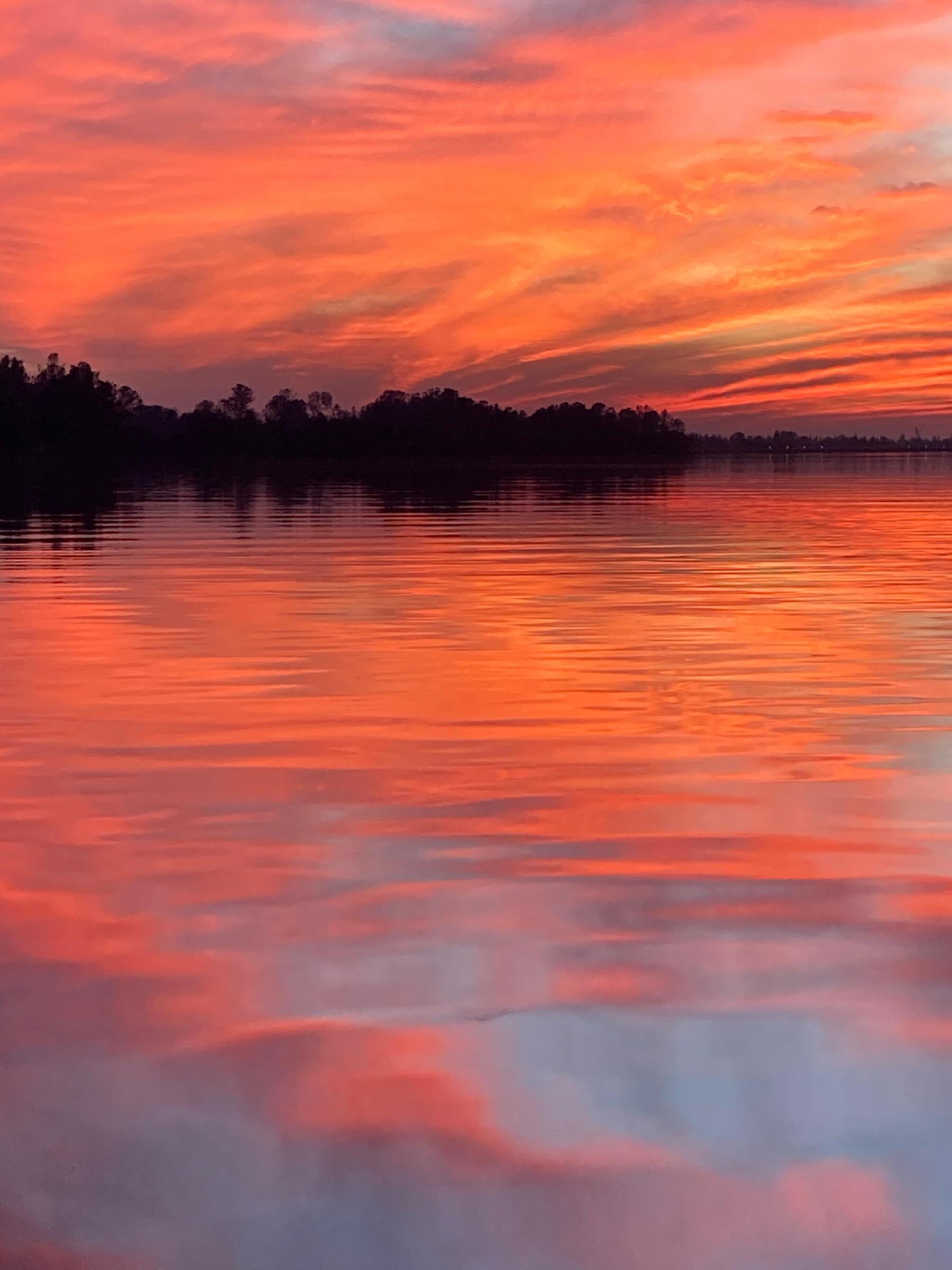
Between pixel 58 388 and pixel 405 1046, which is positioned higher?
pixel 58 388

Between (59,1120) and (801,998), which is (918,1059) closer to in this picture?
(801,998)

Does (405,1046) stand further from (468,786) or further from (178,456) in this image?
(178,456)

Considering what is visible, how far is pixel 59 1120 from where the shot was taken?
371 cm

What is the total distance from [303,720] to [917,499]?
4025 cm

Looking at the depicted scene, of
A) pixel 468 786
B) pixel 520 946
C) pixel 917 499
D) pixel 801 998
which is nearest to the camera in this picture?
pixel 801 998

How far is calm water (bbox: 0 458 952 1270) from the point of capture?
3.33m

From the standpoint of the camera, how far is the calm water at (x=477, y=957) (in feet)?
10.9

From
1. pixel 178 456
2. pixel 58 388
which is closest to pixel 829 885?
pixel 58 388

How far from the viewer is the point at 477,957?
16.0 ft

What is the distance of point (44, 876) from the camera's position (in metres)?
5.84

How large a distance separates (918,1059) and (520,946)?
1.35 metres

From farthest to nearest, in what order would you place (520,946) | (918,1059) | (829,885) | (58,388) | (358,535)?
(58,388) → (358,535) → (829,885) → (520,946) → (918,1059)

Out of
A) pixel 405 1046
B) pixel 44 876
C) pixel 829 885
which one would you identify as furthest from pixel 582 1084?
pixel 44 876

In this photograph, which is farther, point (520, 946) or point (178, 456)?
point (178, 456)
